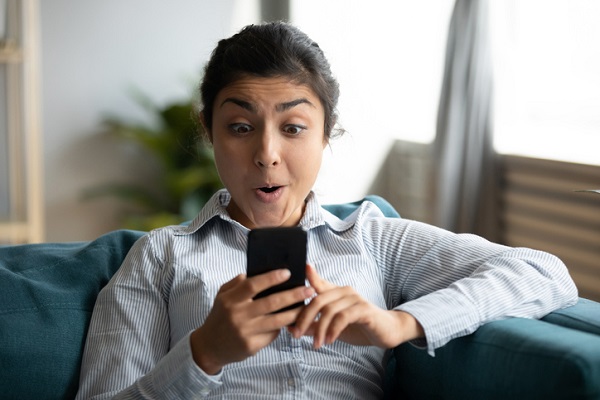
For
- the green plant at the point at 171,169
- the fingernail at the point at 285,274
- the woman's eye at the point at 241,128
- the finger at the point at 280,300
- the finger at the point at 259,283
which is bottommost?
the green plant at the point at 171,169

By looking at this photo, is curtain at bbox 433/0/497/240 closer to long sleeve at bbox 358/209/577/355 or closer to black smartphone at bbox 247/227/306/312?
long sleeve at bbox 358/209/577/355

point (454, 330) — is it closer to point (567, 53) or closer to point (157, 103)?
point (567, 53)

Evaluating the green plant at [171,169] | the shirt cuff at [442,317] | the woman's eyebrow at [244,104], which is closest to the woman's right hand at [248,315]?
the shirt cuff at [442,317]

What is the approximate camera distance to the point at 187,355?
1218mm

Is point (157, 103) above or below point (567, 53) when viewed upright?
below

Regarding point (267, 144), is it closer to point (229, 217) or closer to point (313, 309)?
point (229, 217)

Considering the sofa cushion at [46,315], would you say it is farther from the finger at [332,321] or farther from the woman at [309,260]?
the finger at [332,321]

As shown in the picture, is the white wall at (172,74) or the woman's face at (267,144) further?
the white wall at (172,74)

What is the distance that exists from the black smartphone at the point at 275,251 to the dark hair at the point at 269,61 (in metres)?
0.49

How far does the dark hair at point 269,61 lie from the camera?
155 cm

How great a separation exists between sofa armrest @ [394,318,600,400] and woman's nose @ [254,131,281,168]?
0.45 metres

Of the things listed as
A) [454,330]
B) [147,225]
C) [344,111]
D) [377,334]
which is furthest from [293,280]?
[344,111]

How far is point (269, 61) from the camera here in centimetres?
155

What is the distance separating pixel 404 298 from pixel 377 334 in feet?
1.30
